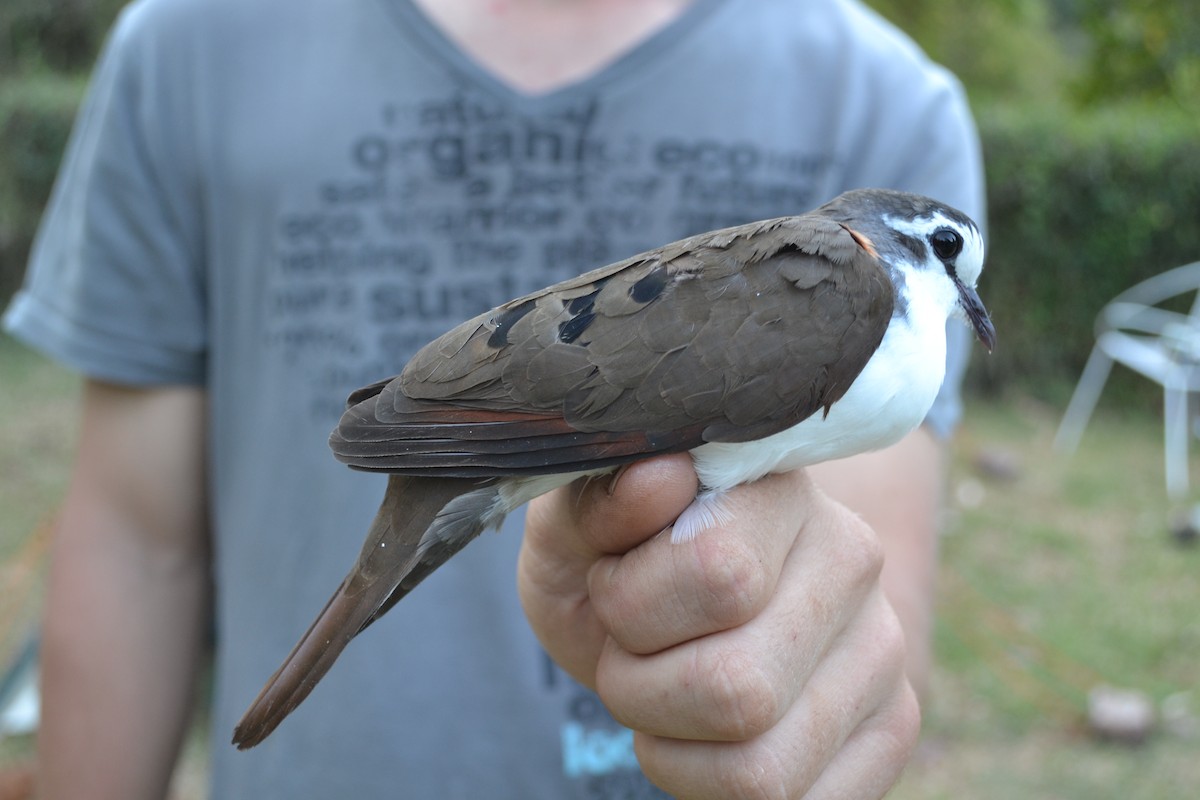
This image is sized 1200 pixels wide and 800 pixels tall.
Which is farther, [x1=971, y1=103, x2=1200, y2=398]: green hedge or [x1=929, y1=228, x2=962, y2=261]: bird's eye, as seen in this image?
[x1=971, y1=103, x2=1200, y2=398]: green hedge

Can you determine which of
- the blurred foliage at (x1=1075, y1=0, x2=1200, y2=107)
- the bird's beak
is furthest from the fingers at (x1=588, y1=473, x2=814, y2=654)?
the blurred foliage at (x1=1075, y1=0, x2=1200, y2=107)

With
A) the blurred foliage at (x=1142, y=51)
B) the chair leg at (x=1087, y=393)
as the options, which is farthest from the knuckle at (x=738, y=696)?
the blurred foliage at (x=1142, y=51)

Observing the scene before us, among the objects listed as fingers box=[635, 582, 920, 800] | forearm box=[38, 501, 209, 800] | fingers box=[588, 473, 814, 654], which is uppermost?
fingers box=[588, 473, 814, 654]

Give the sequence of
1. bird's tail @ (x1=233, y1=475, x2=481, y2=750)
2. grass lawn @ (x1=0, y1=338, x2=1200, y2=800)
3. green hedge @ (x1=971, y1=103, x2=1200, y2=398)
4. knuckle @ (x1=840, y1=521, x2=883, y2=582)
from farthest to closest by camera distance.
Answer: green hedge @ (x1=971, y1=103, x2=1200, y2=398) → grass lawn @ (x1=0, y1=338, x2=1200, y2=800) → knuckle @ (x1=840, y1=521, x2=883, y2=582) → bird's tail @ (x1=233, y1=475, x2=481, y2=750)

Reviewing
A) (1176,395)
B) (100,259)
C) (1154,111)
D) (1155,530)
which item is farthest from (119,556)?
(1154,111)

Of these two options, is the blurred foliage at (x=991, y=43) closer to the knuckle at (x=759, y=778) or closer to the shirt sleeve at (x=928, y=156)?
the shirt sleeve at (x=928, y=156)

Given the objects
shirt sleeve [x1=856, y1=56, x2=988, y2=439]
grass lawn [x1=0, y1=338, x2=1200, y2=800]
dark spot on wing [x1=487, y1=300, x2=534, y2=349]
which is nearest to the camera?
dark spot on wing [x1=487, y1=300, x2=534, y2=349]

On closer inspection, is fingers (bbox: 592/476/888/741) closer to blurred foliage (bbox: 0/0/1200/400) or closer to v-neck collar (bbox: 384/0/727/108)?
v-neck collar (bbox: 384/0/727/108)

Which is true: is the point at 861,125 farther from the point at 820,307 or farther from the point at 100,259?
the point at 100,259
